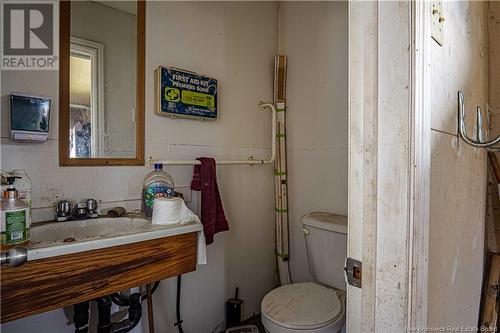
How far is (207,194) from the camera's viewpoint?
140 centimetres

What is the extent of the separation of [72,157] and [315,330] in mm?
1216

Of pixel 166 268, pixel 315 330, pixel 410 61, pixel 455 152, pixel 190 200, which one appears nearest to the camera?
pixel 410 61

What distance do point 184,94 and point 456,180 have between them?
1202mm

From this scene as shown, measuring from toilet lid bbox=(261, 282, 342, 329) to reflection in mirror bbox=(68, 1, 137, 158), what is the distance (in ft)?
3.18

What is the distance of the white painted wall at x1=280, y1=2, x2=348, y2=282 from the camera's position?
63.7 inches

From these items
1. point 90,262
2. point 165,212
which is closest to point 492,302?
point 165,212

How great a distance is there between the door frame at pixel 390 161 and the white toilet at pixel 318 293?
2.29 ft

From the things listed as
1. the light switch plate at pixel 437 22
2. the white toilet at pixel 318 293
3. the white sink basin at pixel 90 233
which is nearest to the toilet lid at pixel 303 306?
the white toilet at pixel 318 293

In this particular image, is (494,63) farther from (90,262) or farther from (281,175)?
(90,262)

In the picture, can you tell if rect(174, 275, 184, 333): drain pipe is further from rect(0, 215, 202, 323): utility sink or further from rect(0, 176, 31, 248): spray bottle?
rect(0, 176, 31, 248): spray bottle

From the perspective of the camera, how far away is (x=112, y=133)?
48.2 inches

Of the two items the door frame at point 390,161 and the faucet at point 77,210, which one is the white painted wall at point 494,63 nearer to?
the door frame at point 390,161

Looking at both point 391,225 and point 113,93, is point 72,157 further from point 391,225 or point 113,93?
point 391,225

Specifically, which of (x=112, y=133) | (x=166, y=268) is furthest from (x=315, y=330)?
(x=112, y=133)
